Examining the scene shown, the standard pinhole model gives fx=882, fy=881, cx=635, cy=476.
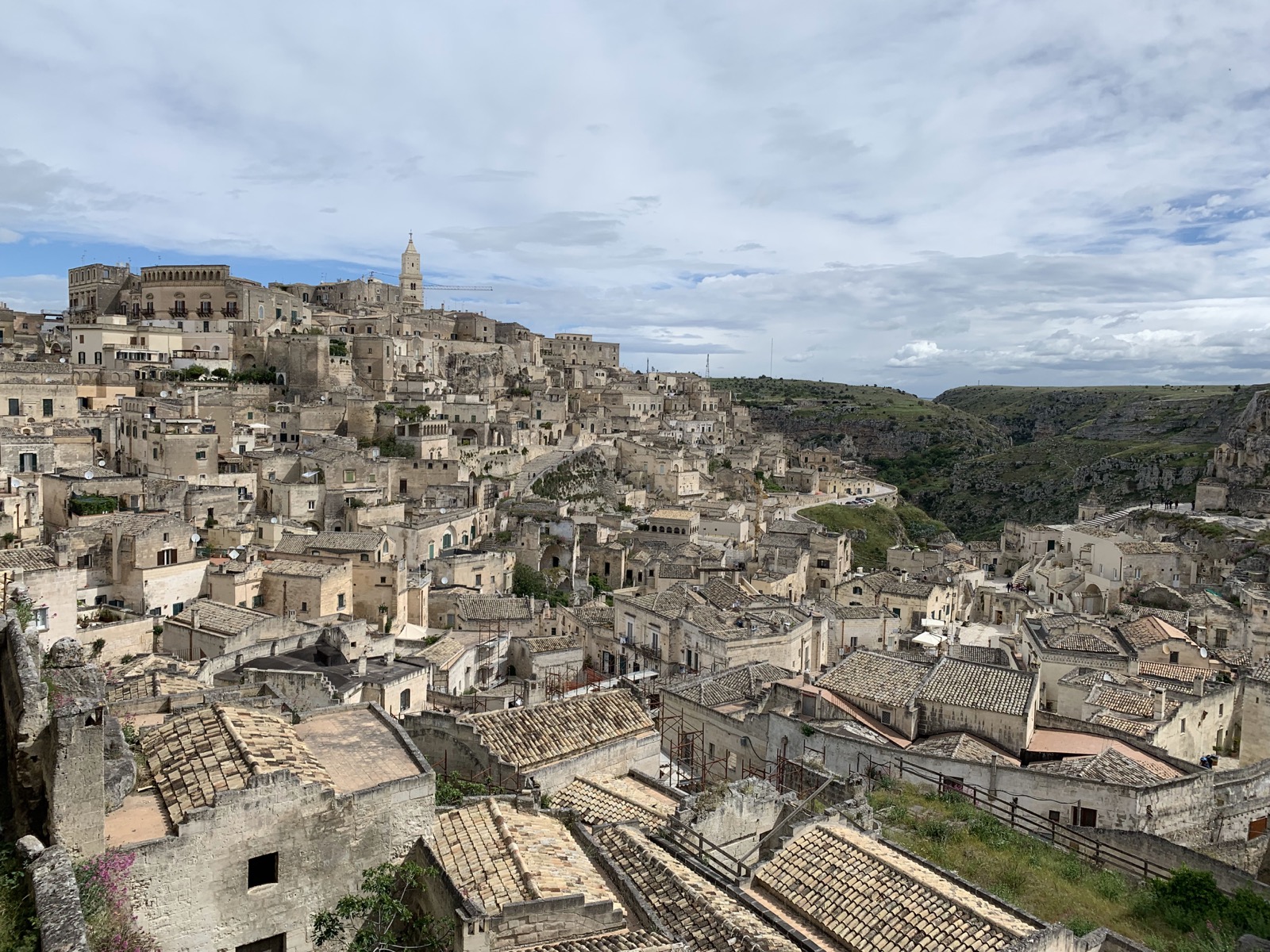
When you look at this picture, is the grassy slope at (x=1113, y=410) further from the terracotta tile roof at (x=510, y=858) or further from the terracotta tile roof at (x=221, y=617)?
the terracotta tile roof at (x=510, y=858)

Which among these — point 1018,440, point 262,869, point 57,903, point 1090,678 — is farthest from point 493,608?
point 1018,440

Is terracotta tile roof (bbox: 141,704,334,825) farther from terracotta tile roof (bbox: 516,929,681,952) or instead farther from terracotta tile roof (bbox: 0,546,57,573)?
terracotta tile roof (bbox: 0,546,57,573)

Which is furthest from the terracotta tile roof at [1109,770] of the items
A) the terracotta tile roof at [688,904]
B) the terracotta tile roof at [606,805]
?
the terracotta tile roof at [688,904]

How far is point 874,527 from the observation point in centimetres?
7869

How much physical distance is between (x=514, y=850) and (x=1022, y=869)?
7918 mm

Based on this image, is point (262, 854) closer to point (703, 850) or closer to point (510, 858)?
point (510, 858)

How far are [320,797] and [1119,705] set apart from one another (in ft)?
69.4

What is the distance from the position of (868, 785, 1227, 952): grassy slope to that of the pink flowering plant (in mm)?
10632

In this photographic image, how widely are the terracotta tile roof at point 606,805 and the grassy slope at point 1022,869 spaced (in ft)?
12.6

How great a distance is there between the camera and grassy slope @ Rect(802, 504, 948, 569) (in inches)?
2756

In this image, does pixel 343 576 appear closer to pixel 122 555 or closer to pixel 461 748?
→ pixel 122 555

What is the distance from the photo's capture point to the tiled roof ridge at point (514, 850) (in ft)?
34.3

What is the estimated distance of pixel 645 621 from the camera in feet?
104

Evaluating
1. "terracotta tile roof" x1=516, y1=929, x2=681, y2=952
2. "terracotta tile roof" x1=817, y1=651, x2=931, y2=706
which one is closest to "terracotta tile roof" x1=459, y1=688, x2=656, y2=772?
"terracotta tile roof" x1=516, y1=929, x2=681, y2=952
